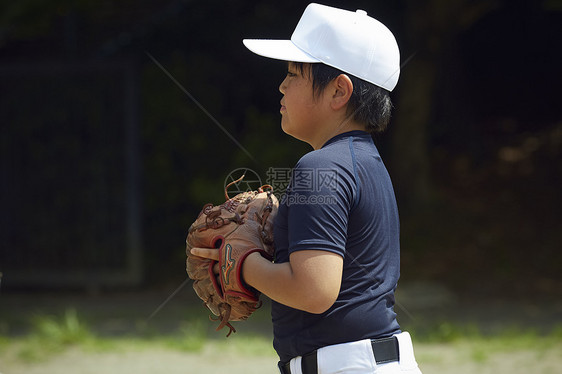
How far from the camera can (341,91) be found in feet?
5.80

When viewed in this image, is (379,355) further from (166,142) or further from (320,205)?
(166,142)

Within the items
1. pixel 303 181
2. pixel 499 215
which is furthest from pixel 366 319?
pixel 499 215

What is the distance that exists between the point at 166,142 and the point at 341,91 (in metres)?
6.05

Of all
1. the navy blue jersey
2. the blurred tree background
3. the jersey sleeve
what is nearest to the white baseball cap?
the navy blue jersey

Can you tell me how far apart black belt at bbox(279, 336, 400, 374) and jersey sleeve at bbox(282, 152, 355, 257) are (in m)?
0.27

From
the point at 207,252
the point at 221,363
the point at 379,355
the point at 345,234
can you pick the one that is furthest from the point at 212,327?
the point at 345,234

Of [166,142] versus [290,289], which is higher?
[166,142]

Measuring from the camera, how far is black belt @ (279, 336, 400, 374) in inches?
66.9

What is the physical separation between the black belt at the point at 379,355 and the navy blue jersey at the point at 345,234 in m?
0.02

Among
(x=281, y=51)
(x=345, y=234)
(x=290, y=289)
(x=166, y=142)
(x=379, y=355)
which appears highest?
(x=166, y=142)

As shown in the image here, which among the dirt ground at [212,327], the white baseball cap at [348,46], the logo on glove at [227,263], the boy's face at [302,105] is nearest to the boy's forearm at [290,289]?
the logo on glove at [227,263]

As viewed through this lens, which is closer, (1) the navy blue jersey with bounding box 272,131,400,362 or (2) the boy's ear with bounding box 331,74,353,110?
(1) the navy blue jersey with bounding box 272,131,400,362

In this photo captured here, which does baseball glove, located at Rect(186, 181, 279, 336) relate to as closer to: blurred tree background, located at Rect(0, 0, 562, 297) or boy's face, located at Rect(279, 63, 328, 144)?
boy's face, located at Rect(279, 63, 328, 144)

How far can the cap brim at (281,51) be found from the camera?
1771 mm
